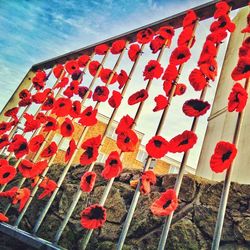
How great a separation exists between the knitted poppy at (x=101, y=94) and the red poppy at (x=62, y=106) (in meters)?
0.35

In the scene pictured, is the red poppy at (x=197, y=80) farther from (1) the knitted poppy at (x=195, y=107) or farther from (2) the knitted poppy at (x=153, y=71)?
(2) the knitted poppy at (x=153, y=71)

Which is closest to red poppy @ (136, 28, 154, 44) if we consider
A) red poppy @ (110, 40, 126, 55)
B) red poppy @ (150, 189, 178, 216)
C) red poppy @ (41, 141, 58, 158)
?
red poppy @ (110, 40, 126, 55)

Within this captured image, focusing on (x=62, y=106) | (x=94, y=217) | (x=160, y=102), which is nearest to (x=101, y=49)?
(x=62, y=106)

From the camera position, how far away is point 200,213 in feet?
4.24

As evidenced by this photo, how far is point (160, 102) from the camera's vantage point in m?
1.48

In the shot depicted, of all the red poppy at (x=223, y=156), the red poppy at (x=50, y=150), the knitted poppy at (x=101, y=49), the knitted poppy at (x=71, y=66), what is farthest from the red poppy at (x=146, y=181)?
the knitted poppy at (x=71, y=66)

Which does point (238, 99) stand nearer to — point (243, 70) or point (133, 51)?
point (243, 70)

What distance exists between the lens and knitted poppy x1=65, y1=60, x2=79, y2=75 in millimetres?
2438

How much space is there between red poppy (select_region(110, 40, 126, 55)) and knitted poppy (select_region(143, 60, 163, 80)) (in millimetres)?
427

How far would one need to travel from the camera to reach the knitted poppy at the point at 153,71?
1646mm

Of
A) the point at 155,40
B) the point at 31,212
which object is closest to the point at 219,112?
the point at 155,40

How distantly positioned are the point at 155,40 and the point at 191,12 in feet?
1.03

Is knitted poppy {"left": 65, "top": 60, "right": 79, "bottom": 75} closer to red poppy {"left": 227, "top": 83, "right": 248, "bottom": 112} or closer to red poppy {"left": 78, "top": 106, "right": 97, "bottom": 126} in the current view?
red poppy {"left": 78, "top": 106, "right": 97, "bottom": 126}

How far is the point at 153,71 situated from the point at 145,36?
15.6 inches
